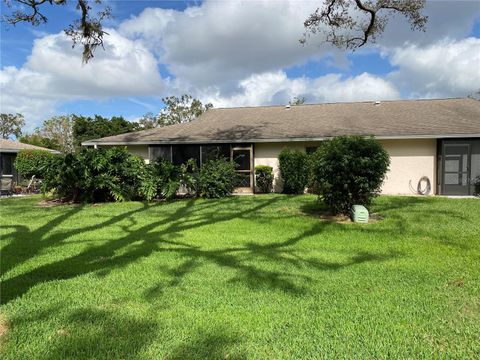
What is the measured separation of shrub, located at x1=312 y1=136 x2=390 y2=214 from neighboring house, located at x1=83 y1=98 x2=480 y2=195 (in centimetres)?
604

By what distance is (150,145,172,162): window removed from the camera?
17844mm

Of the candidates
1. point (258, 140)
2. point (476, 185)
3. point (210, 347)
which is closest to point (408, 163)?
point (476, 185)

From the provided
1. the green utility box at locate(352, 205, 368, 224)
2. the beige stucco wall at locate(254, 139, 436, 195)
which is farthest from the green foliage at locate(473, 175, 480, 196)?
the green utility box at locate(352, 205, 368, 224)

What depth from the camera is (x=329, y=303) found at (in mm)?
4133

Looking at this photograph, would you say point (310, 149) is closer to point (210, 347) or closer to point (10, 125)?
point (210, 347)

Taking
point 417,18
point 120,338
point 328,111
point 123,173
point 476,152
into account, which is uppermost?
point 417,18

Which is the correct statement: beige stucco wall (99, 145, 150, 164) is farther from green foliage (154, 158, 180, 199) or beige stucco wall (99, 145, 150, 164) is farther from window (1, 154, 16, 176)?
window (1, 154, 16, 176)

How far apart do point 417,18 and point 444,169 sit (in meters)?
6.73

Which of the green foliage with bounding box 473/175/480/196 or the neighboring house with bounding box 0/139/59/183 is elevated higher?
the neighboring house with bounding box 0/139/59/183

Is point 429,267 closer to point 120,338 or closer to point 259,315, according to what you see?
point 259,315

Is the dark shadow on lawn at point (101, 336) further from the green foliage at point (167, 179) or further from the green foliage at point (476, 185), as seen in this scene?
the green foliage at point (476, 185)

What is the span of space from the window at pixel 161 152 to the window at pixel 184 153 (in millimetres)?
Result: 218

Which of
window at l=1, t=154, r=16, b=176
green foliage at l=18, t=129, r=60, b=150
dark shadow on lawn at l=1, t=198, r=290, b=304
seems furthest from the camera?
green foliage at l=18, t=129, r=60, b=150

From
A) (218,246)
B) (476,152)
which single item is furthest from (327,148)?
(476,152)
